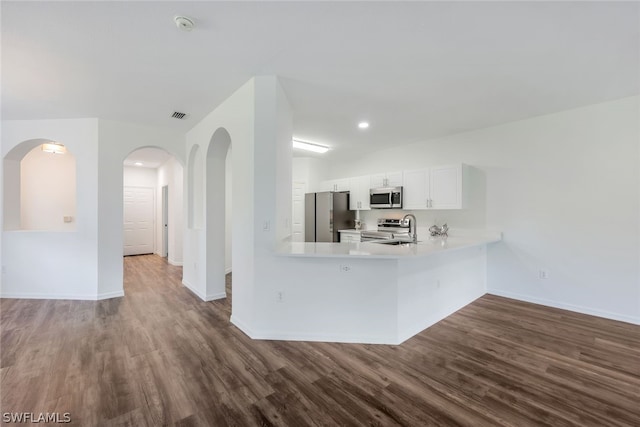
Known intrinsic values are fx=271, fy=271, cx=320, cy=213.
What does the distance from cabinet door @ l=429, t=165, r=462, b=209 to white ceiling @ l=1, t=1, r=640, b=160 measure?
0.93 meters

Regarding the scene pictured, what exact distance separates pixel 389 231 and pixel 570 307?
9.18ft

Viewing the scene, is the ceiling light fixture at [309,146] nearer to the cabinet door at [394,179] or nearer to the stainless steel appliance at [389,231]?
the cabinet door at [394,179]

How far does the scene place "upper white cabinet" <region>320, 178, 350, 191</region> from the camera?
6.06 metres

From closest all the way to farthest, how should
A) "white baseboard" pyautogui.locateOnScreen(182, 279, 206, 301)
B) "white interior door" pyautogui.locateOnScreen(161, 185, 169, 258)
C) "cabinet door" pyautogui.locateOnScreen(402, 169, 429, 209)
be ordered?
"white baseboard" pyautogui.locateOnScreen(182, 279, 206, 301)
"cabinet door" pyautogui.locateOnScreen(402, 169, 429, 209)
"white interior door" pyautogui.locateOnScreen(161, 185, 169, 258)

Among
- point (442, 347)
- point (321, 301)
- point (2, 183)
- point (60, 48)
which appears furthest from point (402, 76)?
point (2, 183)

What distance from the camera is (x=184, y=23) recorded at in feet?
6.27

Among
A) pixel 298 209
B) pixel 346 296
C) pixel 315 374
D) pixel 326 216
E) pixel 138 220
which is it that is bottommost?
pixel 315 374

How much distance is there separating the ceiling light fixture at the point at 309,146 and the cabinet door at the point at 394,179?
4.66 feet

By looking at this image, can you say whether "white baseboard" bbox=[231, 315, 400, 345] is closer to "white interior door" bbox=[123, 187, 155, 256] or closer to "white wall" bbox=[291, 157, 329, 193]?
"white wall" bbox=[291, 157, 329, 193]

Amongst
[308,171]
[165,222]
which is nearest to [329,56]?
[308,171]

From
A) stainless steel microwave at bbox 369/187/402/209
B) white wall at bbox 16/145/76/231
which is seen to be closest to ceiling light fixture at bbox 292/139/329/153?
stainless steel microwave at bbox 369/187/402/209

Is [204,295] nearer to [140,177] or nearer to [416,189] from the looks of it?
[416,189]

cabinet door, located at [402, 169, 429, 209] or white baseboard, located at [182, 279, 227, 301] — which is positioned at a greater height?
cabinet door, located at [402, 169, 429, 209]

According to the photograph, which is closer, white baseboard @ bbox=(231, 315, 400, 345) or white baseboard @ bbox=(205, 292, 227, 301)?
white baseboard @ bbox=(231, 315, 400, 345)
